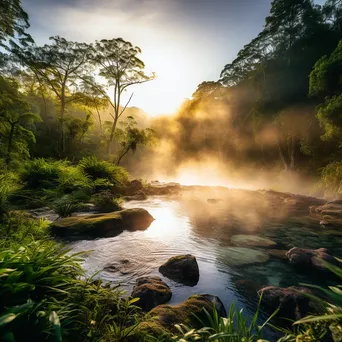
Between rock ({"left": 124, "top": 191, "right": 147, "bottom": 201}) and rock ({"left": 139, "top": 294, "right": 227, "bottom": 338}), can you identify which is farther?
rock ({"left": 124, "top": 191, "right": 147, "bottom": 201})

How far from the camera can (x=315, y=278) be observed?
579cm

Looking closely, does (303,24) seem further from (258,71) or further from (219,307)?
(219,307)

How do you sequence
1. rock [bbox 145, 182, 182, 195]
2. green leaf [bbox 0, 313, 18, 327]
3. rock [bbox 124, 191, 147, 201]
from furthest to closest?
rock [bbox 145, 182, 182, 195] < rock [bbox 124, 191, 147, 201] < green leaf [bbox 0, 313, 18, 327]

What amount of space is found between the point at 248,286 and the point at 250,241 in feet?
10.9

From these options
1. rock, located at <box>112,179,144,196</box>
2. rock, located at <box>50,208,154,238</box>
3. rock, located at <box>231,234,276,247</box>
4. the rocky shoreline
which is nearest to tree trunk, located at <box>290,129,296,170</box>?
the rocky shoreline

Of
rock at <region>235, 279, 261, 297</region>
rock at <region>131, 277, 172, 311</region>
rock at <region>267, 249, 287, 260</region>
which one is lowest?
→ rock at <region>267, 249, 287, 260</region>

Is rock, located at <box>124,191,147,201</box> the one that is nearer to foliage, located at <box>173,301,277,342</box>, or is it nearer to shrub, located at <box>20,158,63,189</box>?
shrub, located at <box>20,158,63,189</box>

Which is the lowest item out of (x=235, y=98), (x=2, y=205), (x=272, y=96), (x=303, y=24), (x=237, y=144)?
(x=2, y=205)

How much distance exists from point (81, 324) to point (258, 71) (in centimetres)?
3374

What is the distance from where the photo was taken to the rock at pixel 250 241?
26.7ft

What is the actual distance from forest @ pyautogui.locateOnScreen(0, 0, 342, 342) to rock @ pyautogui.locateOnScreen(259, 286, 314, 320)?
0.07 metres

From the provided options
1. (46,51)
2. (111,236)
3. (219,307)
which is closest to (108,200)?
(111,236)

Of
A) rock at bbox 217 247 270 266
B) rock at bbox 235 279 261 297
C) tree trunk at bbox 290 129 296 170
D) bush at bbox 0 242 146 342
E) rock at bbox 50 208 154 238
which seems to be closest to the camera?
bush at bbox 0 242 146 342

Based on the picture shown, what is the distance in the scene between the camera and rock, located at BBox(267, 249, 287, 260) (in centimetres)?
713
